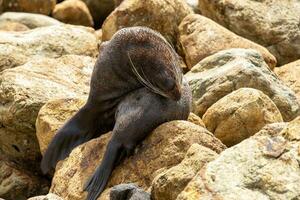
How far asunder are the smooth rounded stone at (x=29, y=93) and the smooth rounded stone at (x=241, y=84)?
4.15 feet

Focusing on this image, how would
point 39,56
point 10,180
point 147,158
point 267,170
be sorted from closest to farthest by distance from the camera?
point 267,170 → point 147,158 → point 10,180 → point 39,56

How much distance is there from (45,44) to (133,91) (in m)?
3.76

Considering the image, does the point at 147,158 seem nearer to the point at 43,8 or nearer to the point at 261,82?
the point at 261,82

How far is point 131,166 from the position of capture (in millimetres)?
7145

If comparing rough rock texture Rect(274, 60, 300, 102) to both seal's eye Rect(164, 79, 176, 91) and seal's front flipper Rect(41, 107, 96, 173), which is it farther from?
seal's eye Rect(164, 79, 176, 91)

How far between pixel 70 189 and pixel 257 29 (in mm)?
5887

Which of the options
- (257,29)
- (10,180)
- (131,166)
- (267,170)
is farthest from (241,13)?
(267,170)

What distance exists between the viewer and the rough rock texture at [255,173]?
16.7 feet

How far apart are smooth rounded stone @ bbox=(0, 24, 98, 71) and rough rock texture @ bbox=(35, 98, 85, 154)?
7.26ft

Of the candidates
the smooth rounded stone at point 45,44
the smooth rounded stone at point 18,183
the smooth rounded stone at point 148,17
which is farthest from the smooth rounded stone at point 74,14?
the smooth rounded stone at point 18,183

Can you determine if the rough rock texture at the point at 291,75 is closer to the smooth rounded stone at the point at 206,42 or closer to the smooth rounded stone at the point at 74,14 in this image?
the smooth rounded stone at the point at 206,42

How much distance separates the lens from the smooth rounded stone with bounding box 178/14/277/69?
11.1 meters

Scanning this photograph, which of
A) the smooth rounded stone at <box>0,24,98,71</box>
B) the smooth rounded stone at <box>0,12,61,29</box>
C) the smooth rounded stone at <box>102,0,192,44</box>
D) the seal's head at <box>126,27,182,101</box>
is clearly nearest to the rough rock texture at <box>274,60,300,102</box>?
the smooth rounded stone at <box>102,0,192,44</box>

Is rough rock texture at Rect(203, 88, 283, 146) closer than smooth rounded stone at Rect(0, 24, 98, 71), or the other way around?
rough rock texture at Rect(203, 88, 283, 146)
